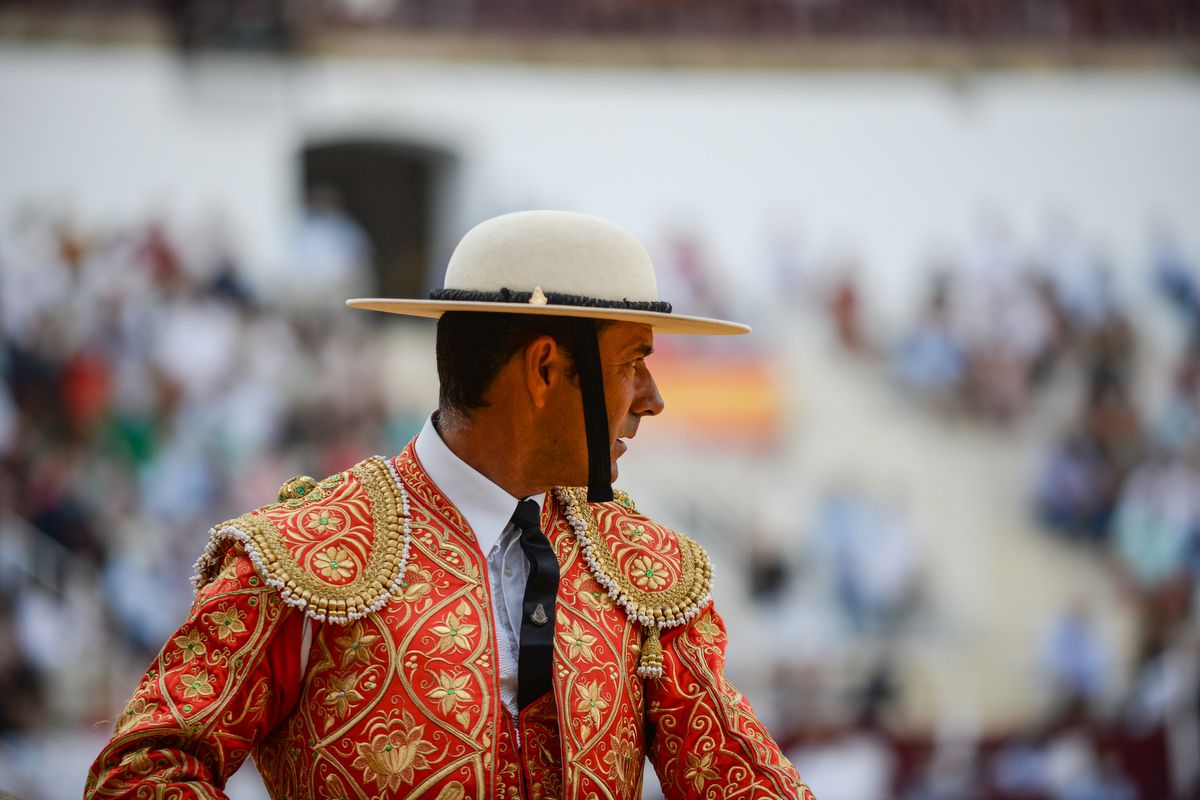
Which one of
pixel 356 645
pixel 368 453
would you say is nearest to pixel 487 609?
pixel 356 645

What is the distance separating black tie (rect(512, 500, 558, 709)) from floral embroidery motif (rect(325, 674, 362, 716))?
0.61ft

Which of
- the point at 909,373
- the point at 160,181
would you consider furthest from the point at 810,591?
the point at 160,181

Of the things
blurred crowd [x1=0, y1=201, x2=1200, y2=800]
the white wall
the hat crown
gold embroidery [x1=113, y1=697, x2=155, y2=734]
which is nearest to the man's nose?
the hat crown

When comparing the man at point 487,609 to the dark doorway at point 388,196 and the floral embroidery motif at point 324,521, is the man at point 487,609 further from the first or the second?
the dark doorway at point 388,196

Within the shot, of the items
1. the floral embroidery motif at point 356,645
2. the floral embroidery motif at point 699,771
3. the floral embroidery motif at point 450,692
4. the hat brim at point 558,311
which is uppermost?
the hat brim at point 558,311

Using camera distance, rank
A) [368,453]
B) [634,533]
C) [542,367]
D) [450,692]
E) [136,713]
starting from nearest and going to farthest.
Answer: [136,713] → [450,692] → [542,367] → [634,533] → [368,453]

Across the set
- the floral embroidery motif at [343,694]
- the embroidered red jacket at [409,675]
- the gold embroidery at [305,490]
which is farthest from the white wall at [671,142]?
the floral embroidery motif at [343,694]

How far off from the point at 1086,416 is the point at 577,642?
350 inches

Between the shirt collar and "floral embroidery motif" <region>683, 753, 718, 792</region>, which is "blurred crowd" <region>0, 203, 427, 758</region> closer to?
the shirt collar

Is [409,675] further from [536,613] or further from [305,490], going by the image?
[305,490]

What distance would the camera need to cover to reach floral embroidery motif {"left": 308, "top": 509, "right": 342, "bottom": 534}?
1.60 meters

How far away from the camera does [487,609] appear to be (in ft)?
5.33

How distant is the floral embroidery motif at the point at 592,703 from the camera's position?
63.2 inches

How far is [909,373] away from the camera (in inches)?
390
